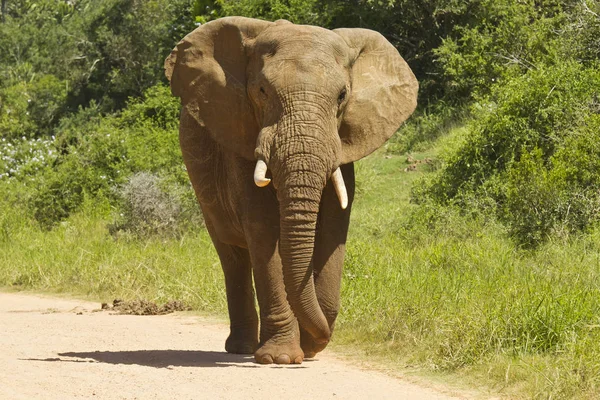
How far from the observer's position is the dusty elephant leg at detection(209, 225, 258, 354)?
8.33 m

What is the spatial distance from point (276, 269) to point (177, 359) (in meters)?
0.97

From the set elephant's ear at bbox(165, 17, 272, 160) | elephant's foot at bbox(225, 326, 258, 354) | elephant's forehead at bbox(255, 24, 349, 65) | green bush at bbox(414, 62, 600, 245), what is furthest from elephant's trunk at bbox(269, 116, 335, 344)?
green bush at bbox(414, 62, 600, 245)

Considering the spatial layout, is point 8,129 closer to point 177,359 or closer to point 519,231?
point 519,231

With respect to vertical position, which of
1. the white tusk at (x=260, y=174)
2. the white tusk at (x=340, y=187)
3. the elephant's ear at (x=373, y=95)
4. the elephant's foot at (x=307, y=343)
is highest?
the elephant's ear at (x=373, y=95)

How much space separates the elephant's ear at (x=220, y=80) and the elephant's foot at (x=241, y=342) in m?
1.50

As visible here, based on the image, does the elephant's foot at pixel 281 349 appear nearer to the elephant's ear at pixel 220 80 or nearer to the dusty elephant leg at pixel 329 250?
the dusty elephant leg at pixel 329 250

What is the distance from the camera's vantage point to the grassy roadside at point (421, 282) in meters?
6.92

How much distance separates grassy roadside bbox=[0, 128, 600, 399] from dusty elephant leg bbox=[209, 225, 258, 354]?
66cm

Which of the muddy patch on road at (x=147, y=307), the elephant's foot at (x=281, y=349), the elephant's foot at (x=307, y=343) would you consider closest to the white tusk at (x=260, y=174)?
the elephant's foot at (x=281, y=349)

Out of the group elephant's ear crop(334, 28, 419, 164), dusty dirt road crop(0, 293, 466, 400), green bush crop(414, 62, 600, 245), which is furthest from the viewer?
green bush crop(414, 62, 600, 245)

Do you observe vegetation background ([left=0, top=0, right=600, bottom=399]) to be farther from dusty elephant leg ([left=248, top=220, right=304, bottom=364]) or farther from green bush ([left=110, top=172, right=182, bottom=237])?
dusty elephant leg ([left=248, top=220, right=304, bottom=364])

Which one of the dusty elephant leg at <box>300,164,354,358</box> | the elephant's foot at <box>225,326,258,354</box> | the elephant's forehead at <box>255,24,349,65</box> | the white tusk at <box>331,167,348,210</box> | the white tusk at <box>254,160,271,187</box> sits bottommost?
the elephant's foot at <box>225,326,258,354</box>

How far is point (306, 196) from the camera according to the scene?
Result: 6.70 m

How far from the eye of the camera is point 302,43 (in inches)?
279
